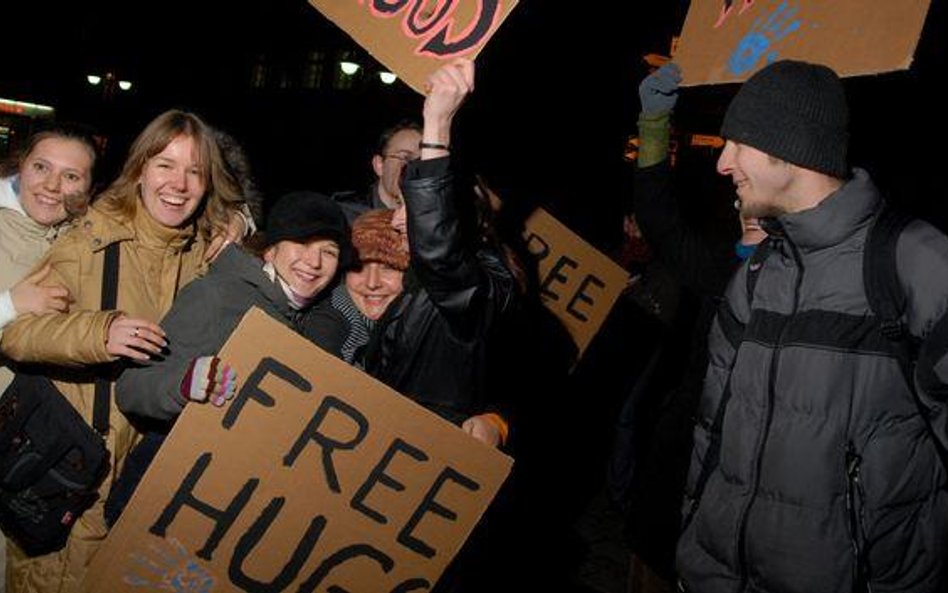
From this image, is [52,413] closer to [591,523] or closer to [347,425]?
[347,425]

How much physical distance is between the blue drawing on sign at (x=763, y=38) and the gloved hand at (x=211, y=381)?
6.29 ft

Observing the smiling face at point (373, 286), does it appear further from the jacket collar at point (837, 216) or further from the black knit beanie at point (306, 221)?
the jacket collar at point (837, 216)

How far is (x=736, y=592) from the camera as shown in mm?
1915

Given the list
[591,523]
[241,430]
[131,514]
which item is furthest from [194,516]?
[591,523]

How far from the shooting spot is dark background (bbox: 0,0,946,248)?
4.29 m

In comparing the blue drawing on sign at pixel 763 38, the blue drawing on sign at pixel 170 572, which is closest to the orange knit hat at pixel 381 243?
the blue drawing on sign at pixel 170 572

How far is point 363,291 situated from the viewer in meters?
2.81

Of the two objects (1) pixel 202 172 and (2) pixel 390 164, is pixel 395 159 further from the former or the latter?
(1) pixel 202 172

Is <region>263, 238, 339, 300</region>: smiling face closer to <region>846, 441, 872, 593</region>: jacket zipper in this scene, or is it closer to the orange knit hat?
the orange knit hat

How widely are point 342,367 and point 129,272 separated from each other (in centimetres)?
94

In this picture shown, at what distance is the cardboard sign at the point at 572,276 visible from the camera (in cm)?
355

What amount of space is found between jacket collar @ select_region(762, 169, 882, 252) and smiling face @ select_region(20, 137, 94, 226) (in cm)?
286

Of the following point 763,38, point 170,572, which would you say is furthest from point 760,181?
point 170,572

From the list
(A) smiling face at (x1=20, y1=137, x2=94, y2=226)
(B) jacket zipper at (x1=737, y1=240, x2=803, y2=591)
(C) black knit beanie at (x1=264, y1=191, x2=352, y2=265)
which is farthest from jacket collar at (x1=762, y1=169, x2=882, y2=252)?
(A) smiling face at (x1=20, y1=137, x2=94, y2=226)
